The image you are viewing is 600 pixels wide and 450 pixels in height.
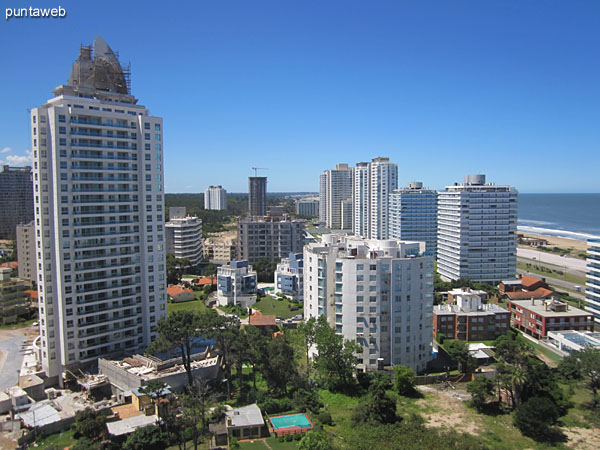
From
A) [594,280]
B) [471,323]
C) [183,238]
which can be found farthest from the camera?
[183,238]

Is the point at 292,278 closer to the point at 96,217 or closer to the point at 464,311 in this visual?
the point at 464,311

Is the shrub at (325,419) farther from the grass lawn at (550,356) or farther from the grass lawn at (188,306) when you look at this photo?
the grass lawn at (188,306)

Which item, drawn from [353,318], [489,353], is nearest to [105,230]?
[353,318]

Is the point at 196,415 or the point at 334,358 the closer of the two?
the point at 196,415

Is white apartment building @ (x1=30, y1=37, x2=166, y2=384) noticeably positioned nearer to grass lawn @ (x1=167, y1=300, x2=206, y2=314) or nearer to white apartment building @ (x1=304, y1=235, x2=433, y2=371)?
white apartment building @ (x1=304, y1=235, x2=433, y2=371)

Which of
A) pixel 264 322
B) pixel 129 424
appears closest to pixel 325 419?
pixel 129 424

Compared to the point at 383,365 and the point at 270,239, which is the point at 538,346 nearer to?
the point at 383,365

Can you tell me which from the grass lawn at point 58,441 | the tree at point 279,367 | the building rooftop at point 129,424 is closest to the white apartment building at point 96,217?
the grass lawn at point 58,441
